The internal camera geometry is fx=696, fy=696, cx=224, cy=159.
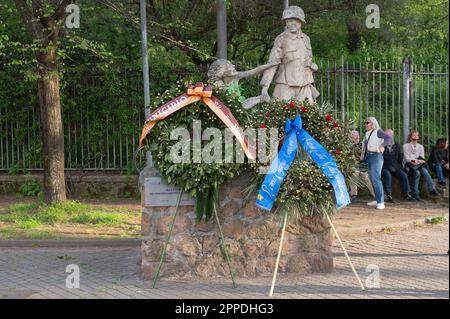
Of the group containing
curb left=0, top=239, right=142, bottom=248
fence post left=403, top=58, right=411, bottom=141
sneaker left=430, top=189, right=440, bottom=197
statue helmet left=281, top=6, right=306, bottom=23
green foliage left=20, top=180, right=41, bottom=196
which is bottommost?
curb left=0, top=239, right=142, bottom=248

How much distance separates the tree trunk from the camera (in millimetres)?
13188

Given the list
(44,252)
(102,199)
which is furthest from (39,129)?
(44,252)

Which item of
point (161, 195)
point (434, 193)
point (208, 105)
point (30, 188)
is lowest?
point (434, 193)

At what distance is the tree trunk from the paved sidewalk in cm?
286

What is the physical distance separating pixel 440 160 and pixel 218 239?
8145 millimetres

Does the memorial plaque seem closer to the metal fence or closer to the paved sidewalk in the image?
the paved sidewalk

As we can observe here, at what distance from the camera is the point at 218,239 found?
8227 mm

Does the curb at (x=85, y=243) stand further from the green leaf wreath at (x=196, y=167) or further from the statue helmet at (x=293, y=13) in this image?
the statue helmet at (x=293, y=13)

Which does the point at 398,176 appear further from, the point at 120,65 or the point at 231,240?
the point at 231,240

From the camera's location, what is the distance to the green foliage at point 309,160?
7.93 metres

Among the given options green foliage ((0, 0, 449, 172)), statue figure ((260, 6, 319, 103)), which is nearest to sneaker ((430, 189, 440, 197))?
green foliage ((0, 0, 449, 172))

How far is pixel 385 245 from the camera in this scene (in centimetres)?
1036

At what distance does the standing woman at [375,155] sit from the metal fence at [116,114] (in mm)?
1813

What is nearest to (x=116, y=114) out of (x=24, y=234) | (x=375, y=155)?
(x=24, y=234)
